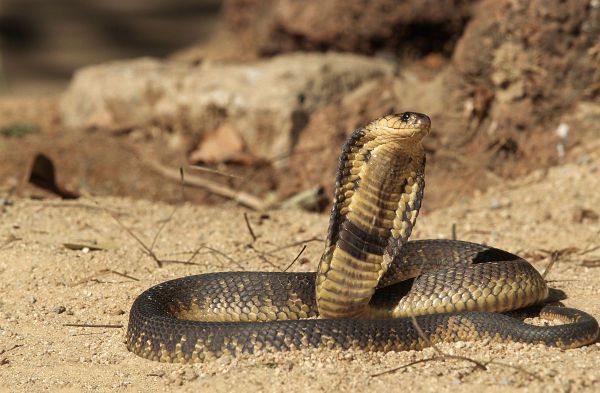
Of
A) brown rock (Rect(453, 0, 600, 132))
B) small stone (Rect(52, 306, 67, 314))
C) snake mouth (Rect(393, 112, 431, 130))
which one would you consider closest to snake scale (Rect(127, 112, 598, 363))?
snake mouth (Rect(393, 112, 431, 130))

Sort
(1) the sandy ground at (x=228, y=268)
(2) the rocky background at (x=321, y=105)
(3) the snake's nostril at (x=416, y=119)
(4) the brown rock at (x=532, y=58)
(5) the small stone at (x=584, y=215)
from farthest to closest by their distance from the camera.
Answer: (2) the rocky background at (x=321, y=105) → (4) the brown rock at (x=532, y=58) → (5) the small stone at (x=584, y=215) → (3) the snake's nostril at (x=416, y=119) → (1) the sandy ground at (x=228, y=268)

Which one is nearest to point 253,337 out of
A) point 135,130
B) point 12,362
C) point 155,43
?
point 12,362

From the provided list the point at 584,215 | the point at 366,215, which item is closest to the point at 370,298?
the point at 366,215

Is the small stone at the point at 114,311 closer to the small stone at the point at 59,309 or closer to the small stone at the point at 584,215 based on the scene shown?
the small stone at the point at 59,309

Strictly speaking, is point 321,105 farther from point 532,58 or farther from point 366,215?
point 366,215

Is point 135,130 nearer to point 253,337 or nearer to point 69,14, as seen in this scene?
point 253,337

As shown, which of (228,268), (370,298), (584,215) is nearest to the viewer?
(370,298)

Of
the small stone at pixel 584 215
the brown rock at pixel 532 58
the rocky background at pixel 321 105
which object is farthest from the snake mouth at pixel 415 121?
the brown rock at pixel 532 58
